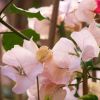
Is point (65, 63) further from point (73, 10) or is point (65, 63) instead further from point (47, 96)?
point (73, 10)

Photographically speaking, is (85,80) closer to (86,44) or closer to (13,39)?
(86,44)

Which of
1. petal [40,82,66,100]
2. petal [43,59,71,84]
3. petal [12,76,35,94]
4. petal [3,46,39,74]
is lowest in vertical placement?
petal [40,82,66,100]

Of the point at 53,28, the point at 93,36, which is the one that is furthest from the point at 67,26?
the point at 93,36

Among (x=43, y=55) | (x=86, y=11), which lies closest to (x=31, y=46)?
(x=43, y=55)

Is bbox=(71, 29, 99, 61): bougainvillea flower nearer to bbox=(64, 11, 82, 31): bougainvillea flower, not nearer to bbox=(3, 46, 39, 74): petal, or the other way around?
bbox=(3, 46, 39, 74): petal

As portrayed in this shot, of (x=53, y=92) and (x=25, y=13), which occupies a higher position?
(x=25, y=13)

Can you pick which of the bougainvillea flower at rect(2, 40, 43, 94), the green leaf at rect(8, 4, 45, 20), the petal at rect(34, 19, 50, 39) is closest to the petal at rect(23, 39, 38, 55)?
the bougainvillea flower at rect(2, 40, 43, 94)

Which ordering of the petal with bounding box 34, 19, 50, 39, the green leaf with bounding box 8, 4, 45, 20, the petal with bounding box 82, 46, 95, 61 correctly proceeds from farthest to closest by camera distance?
the petal with bounding box 34, 19, 50, 39, the green leaf with bounding box 8, 4, 45, 20, the petal with bounding box 82, 46, 95, 61
